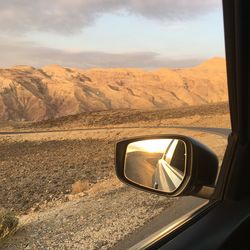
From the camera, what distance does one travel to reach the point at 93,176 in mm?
17703

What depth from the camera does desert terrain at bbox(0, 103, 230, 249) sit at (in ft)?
21.8

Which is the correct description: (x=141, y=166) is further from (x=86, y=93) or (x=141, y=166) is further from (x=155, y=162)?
(x=86, y=93)

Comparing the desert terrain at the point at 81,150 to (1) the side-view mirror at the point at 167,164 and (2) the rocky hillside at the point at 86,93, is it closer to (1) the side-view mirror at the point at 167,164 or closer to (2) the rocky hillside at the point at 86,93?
(2) the rocky hillside at the point at 86,93

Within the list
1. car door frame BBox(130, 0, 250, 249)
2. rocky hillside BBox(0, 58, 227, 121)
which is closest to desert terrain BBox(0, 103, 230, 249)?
car door frame BBox(130, 0, 250, 249)

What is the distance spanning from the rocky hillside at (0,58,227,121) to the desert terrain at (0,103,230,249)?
57.2 m

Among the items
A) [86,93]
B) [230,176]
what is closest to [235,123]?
[230,176]

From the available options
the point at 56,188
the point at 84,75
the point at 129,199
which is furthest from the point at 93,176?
the point at 84,75

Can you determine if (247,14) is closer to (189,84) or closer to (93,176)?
(93,176)

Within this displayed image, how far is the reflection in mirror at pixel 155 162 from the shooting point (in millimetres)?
2624

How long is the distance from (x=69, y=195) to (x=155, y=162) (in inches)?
439

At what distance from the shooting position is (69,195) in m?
13.6

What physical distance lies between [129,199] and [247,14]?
275 inches

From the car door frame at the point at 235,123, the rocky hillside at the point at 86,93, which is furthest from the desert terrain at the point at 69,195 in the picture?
the rocky hillside at the point at 86,93

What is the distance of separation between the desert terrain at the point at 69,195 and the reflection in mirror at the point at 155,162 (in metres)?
0.56
